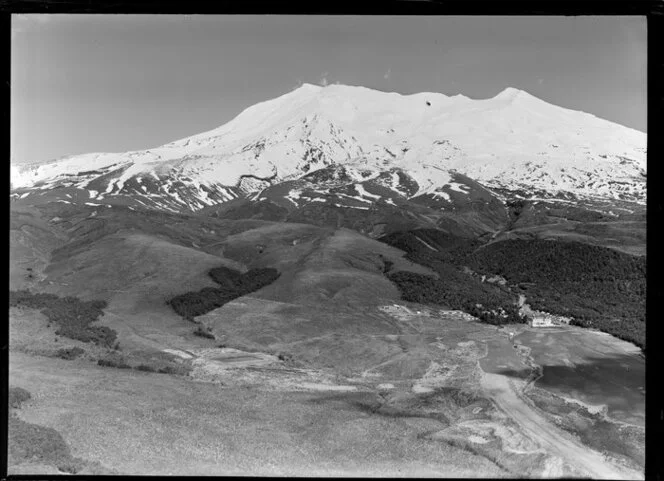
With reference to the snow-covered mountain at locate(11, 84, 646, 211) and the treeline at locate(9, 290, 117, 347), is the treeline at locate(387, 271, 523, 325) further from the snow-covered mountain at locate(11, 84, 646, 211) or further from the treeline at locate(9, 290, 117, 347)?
the treeline at locate(9, 290, 117, 347)

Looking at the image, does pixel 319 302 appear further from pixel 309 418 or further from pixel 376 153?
pixel 376 153

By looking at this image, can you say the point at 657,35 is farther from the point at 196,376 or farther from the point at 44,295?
the point at 44,295

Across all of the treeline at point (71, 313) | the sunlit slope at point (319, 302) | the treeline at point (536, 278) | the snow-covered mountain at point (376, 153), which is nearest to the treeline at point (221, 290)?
the sunlit slope at point (319, 302)

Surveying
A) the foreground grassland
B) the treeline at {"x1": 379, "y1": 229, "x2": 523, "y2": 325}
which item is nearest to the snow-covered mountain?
the treeline at {"x1": 379, "y1": 229, "x2": 523, "y2": 325}

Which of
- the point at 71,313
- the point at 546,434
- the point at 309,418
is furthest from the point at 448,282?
the point at 71,313

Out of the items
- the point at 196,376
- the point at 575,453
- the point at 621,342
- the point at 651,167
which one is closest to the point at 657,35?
the point at 651,167

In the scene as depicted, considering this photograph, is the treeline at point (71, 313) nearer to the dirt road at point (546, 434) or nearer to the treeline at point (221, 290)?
the treeline at point (221, 290)
